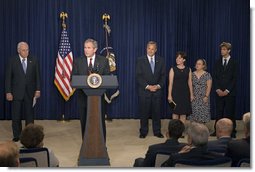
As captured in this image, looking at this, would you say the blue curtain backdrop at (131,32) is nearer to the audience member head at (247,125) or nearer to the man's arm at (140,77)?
the man's arm at (140,77)

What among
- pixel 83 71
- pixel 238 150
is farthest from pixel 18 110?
pixel 238 150

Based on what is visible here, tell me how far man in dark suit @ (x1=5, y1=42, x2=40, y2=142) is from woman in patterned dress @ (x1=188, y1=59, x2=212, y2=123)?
8.13ft

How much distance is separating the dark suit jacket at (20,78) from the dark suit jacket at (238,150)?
4.11m

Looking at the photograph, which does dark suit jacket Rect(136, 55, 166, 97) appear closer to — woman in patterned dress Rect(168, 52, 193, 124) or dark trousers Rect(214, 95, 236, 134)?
woman in patterned dress Rect(168, 52, 193, 124)

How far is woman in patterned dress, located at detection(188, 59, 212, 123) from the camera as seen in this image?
26.4 feet

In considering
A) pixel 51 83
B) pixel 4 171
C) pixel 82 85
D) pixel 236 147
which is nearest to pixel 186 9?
pixel 51 83

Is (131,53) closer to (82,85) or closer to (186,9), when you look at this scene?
(186,9)

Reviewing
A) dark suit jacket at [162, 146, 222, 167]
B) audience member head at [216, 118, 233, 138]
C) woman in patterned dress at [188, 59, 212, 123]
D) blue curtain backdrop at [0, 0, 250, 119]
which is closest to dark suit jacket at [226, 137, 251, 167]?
dark suit jacket at [162, 146, 222, 167]

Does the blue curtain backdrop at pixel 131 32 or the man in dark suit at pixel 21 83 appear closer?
→ the man in dark suit at pixel 21 83

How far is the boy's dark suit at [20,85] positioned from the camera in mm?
7570

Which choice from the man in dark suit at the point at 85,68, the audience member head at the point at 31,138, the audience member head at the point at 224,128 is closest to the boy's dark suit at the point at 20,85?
the man in dark suit at the point at 85,68

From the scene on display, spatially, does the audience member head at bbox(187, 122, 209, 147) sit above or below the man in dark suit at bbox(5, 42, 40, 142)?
below

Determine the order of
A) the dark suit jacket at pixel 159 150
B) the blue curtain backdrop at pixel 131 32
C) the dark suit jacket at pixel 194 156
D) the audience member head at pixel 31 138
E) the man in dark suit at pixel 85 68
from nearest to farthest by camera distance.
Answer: the dark suit jacket at pixel 194 156 → the dark suit jacket at pixel 159 150 → the audience member head at pixel 31 138 → the man in dark suit at pixel 85 68 → the blue curtain backdrop at pixel 131 32

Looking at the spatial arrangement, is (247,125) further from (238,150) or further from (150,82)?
(150,82)
